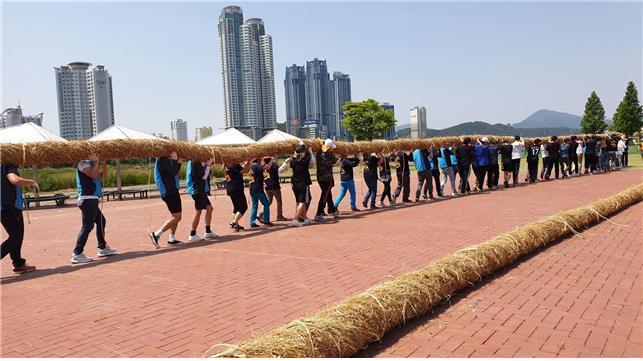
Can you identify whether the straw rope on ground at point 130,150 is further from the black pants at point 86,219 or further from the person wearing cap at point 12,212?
the black pants at point 86,219

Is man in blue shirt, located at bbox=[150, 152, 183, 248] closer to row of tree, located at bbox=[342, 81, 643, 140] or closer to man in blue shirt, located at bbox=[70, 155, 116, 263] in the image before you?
man in blue shirt, located at bbox=[70, 155, 116, 263]

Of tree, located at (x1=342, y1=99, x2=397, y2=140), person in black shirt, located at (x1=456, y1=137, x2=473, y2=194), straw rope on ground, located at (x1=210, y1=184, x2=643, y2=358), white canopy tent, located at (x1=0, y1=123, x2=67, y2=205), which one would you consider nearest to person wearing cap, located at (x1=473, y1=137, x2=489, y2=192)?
person in black shirt, located at (x1=456, y1=137, x2=473, y2=194)

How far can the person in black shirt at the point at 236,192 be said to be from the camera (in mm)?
10328

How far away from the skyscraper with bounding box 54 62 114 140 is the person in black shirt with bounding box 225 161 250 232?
65901mm

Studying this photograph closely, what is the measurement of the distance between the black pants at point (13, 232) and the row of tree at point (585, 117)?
61566 millimetres

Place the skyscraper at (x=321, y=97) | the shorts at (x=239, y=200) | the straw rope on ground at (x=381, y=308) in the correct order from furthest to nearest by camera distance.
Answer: the skyscraper at (x=321, y=97) → the shorts at (x=239, y=200) → the straw rope on ground at (x=381, y=308)

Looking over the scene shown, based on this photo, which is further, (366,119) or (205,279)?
(366,119)

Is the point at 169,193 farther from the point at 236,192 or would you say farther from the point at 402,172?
the point at 402,172

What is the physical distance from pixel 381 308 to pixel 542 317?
5.29ft

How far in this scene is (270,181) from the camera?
11414 millimetres

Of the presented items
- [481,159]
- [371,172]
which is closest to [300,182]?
[371,172]

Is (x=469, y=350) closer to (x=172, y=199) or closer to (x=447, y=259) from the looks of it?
(x=447, y=259)

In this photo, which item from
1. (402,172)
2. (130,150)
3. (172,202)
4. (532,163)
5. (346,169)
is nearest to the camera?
(172,202)

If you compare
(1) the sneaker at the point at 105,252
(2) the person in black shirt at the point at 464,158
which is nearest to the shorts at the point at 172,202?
(1) the sneaker at the point at 105,252
